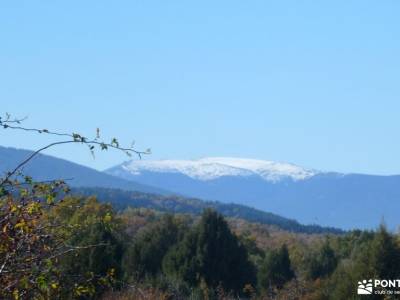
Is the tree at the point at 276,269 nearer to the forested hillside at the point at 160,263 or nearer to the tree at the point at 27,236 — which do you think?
the forested hillside at the point at 160,263

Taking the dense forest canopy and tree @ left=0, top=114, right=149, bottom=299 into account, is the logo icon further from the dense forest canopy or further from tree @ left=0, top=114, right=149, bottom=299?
tree @ left=0, top=114, right=149, bottom=299

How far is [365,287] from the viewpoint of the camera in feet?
56.0

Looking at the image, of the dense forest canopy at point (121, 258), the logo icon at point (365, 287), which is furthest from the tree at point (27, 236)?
the logo icon at point (365, 287)

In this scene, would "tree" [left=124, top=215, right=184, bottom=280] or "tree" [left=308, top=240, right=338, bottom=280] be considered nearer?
"tree" [left=124, top=215, right=184, bottom=280]

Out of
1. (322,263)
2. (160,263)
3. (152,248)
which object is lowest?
(160,263)

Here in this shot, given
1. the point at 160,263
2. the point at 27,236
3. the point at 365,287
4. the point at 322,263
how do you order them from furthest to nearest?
1. the point at 322,263
2. the point at 160,263
3. the point at 365,287
4. the point at 27,236

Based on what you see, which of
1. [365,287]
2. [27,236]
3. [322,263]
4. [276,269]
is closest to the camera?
[27,236]

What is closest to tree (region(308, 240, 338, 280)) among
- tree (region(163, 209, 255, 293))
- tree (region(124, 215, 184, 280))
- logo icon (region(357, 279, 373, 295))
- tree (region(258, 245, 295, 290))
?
tree (region(258, 245, 295, 290))

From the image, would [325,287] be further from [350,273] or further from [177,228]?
[177,228]

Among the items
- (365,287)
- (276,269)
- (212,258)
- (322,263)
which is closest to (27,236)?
(365,287)

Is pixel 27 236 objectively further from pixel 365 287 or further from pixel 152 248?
pixel 152 248

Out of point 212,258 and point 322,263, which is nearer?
point 212,258

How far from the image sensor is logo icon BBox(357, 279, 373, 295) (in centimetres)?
1689

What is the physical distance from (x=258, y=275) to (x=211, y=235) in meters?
3.51
